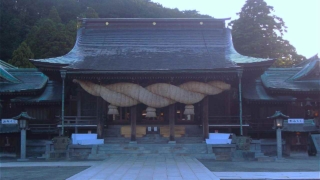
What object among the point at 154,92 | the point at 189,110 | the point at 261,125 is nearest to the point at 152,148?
the point at 154,92

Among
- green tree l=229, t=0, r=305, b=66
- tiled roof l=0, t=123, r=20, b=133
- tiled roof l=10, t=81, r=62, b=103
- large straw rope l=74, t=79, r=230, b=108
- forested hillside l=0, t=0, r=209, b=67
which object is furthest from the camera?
forested hillside l=0, t=0, r=209, b=67

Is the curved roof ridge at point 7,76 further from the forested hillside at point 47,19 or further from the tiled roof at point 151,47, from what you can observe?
the forested hillside at point 47,19

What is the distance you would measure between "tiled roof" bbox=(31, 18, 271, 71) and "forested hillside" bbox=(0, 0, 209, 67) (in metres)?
16.0

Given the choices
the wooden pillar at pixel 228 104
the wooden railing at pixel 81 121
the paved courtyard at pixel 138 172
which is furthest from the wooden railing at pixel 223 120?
the wooden railing at pixel 81 121

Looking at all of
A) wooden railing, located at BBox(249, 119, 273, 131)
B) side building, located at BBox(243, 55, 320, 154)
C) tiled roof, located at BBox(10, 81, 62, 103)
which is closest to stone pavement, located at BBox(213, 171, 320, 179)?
side building, located at BBox(243, 55, 320, 154)

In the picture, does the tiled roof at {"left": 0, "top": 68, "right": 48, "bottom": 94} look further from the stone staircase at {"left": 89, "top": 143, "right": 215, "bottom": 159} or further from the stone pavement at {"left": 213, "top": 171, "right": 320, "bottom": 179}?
the stone pavement at {"left": 213, "top": 171, "right": 320, "bottom": 179}

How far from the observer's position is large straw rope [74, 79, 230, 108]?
20344mm

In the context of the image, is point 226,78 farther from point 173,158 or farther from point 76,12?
point 76,12

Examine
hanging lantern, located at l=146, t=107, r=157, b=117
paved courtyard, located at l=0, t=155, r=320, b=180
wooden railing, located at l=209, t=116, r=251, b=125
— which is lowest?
paved courtyard, located at l=0, t=155, r=320, b=180

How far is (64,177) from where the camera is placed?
467 inches

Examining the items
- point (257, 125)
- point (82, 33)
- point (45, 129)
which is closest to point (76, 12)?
point (82, 33)

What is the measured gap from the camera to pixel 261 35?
40688 millimetres

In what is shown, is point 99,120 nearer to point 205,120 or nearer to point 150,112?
point 150,112

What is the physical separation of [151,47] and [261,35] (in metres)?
20.8
